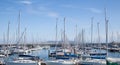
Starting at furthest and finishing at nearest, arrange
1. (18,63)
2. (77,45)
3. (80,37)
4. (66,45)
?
(77,45) → (80,37) → (66,45) → (18,63)

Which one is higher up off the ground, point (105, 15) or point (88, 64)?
point (105, 15)

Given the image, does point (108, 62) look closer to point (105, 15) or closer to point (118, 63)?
point (118, 63)

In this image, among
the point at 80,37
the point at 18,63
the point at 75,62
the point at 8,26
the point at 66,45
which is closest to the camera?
the point at 18,63

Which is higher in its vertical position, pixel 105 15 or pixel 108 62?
pixel 105 15

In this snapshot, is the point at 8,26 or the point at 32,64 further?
the point at 8,26

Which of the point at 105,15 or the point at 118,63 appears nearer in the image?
the point at 118,63

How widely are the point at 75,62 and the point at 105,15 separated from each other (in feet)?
48.4

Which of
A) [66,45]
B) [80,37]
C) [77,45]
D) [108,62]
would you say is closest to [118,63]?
[108,62]

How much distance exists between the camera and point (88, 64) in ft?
128

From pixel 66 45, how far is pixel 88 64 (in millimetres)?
39713

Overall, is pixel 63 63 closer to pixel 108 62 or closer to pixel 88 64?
pixel 88 64

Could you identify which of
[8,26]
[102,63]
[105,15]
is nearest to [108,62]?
[102,63]

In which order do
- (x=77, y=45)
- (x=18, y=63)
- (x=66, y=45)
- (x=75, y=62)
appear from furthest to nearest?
(x=77, y=45)
(x=66, y=45)
(x=75, y=62)
(x=18, y=63)

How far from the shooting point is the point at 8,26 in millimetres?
61281
